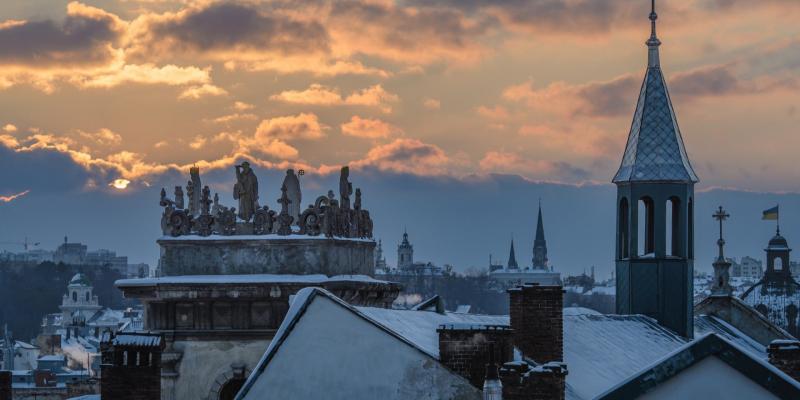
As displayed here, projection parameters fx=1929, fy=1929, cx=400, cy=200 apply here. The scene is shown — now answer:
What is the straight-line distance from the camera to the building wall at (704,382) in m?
21.2

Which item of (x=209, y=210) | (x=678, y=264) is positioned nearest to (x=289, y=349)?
(x=209, y=210)

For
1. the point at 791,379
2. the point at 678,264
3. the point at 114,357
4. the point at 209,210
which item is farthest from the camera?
the point at 678,264

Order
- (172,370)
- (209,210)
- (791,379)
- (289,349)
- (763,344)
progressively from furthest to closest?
(763,344) < (209,210) < (172,370) < (289,349) < (791,379)

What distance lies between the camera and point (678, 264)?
4203 cm

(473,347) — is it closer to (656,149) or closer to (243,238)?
(243,238)

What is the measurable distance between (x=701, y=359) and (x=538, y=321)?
7.71 metres

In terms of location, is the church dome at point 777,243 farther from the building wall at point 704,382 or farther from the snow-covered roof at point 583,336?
the building wall at point 704,382

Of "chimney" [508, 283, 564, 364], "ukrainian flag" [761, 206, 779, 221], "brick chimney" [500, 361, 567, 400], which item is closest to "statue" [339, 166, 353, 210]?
"chimney" [508, 283, 564, 364]

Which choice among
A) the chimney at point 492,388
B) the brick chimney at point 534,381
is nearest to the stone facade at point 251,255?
the chimney at point 492,388

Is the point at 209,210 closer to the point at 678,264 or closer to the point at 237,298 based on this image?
the point at 237,298

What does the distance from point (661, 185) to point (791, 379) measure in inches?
837

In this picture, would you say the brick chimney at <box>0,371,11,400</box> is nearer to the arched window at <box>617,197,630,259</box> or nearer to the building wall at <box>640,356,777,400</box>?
the building wall at <box>640,356,777,400</box>

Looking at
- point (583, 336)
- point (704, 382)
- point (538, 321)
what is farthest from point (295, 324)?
point (583, 336)

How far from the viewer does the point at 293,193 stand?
3538 centimetres
